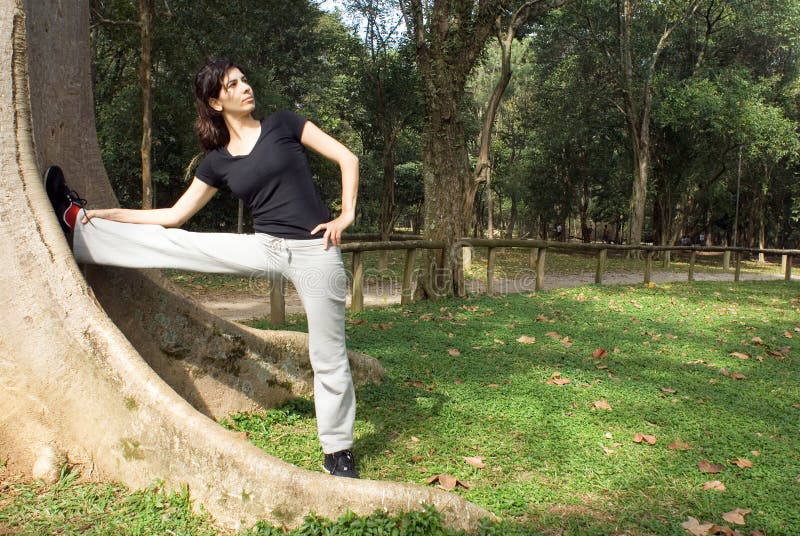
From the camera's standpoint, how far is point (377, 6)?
2181 centimetres

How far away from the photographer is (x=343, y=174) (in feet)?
8.75

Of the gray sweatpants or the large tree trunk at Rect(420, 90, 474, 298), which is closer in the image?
the gray sweatpants

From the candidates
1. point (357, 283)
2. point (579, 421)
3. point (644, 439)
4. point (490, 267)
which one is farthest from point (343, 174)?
point (490, 267)

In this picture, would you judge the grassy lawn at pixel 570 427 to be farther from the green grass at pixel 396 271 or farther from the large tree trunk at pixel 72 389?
the green grass at pixel 396 271

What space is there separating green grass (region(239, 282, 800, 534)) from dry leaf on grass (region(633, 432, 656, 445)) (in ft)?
0.14

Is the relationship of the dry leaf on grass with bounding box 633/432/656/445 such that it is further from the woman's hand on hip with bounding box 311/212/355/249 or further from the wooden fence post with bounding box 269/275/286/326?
the wooden fence post with bounding box 269/275/286/326

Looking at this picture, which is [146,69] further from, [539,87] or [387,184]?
[539,87]

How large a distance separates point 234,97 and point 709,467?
3152 mm

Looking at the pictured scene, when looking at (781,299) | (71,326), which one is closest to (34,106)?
(71,326)

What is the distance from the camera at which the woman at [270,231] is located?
2.66m

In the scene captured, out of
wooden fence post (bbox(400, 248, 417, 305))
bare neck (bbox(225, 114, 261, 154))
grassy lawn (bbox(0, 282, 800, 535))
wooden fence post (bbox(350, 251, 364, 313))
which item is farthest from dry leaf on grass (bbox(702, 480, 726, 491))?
wooden fence post (bbox(400, 248, 417, 305))

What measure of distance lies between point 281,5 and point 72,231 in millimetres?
18246

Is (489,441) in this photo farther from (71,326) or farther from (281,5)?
(281,5)

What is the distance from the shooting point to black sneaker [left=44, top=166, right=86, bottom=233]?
281cm
